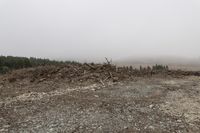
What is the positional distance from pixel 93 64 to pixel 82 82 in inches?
115

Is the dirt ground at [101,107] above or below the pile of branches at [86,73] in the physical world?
below

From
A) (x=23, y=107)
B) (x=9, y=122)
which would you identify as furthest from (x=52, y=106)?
(x=9, y=122)

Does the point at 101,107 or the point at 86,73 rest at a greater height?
the point at 86,73

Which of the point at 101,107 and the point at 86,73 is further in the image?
the point at 86,73

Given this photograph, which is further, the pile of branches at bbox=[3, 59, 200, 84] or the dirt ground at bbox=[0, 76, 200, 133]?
the pile of branches at bbox=[3, 59, 200, 84]

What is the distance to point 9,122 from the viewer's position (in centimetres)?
1021

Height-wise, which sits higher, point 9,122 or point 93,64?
point 93,64

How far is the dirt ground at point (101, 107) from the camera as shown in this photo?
31.8 ft

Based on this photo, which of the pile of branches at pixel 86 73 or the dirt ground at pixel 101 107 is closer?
the dirt ground at pixel 101 107

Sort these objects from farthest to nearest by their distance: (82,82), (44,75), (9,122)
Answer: (44,75) < (82,82) < (9,122)

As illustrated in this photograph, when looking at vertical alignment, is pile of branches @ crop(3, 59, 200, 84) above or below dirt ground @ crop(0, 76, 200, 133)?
above

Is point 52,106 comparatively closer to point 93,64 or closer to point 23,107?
point 23,107

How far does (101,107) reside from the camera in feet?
37.5

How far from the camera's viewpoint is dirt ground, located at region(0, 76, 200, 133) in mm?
9680
